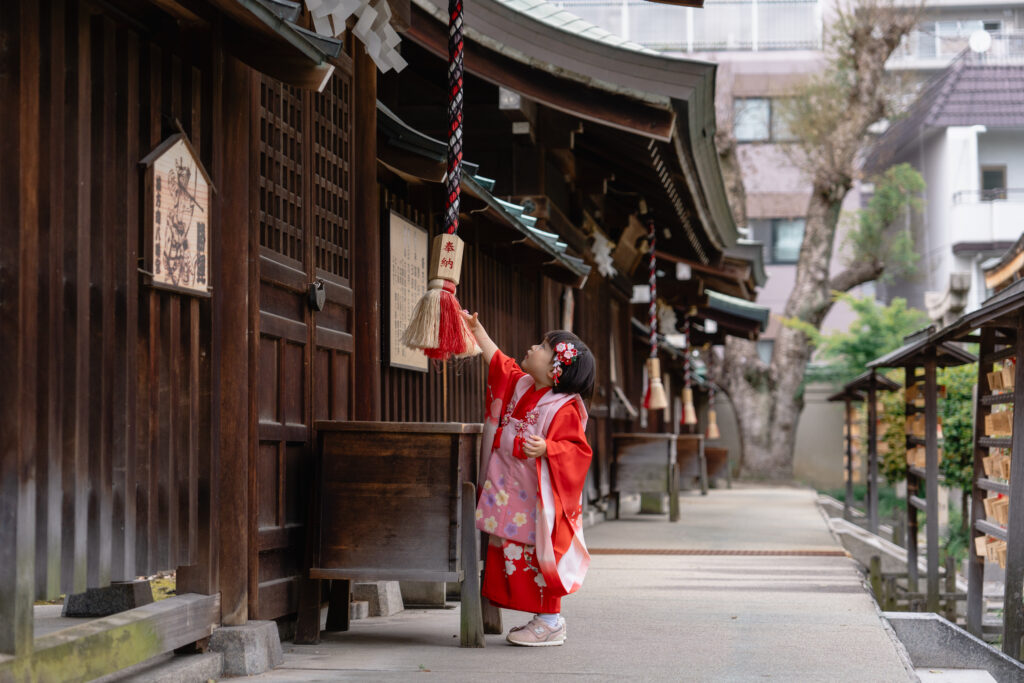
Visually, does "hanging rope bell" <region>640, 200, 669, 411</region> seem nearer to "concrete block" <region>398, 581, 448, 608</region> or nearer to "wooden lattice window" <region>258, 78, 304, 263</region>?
"concrete block" <region>398, 581, 448, 608</region>

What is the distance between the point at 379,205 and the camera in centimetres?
717

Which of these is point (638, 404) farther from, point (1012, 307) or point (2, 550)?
point (2, 550)

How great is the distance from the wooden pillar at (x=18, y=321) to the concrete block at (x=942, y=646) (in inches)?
187

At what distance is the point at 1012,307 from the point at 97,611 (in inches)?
193

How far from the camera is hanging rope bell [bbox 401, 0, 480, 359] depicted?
5.46 meters

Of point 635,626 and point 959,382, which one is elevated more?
point 959,382

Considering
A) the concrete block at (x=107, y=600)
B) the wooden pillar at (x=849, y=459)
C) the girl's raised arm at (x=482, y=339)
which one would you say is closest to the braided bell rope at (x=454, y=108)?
the girl's raised arm at (x=482, y=339)

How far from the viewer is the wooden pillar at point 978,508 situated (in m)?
8.21

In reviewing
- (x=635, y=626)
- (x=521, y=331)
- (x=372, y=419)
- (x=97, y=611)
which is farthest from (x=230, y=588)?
(x=521, y=331)

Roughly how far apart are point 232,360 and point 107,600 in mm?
1399

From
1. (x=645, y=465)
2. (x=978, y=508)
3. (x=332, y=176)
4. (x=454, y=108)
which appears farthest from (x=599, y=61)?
(x=645, y=465)

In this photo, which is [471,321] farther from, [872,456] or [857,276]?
[857,276]

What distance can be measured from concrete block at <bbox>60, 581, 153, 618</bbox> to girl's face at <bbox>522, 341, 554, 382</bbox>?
199 centimetres

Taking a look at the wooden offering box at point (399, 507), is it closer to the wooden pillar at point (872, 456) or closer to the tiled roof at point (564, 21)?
the tiled roof at point (564, 21)
